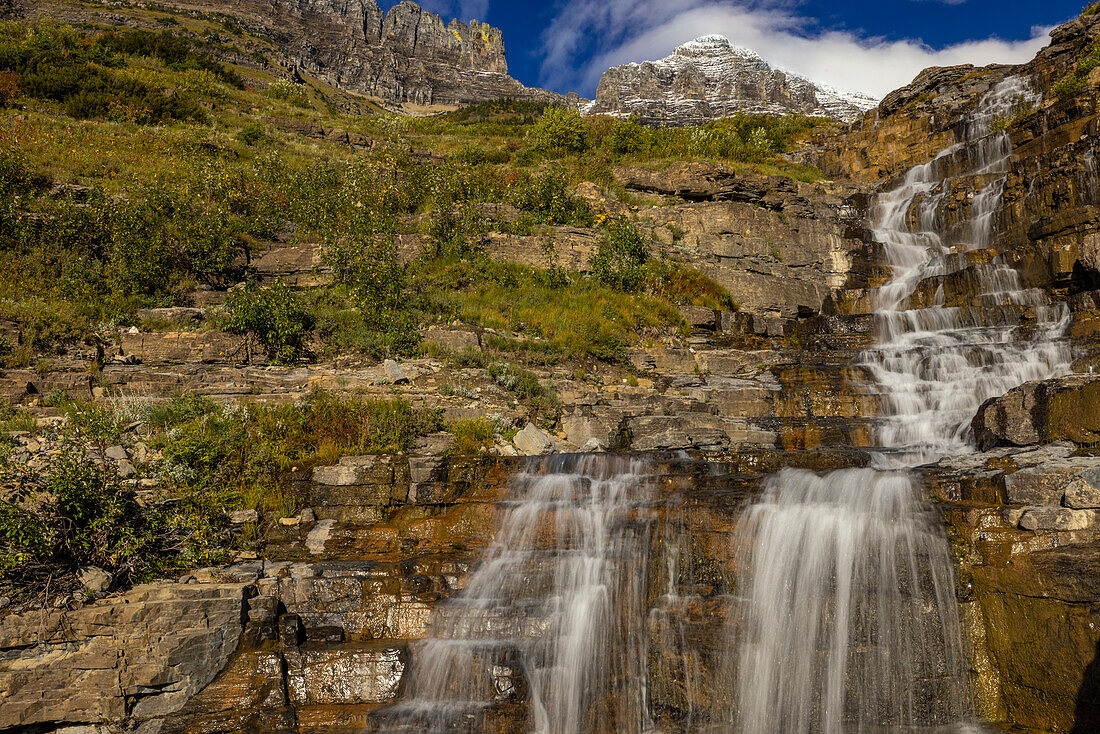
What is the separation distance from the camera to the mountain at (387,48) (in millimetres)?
81312

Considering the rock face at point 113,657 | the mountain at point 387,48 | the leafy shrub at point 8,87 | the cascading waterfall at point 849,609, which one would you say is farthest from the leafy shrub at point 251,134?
the mountain at point 387,48

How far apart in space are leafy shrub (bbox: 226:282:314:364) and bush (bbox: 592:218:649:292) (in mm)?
8286

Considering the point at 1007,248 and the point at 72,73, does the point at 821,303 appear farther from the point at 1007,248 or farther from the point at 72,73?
the point at 72,73

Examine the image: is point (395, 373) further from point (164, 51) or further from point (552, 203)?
point (164, 51)

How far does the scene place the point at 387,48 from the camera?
95.3 m

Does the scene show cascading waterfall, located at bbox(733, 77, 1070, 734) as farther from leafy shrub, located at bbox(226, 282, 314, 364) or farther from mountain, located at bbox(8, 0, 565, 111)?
mountain, located at bbox(8, 0, 565, 111)

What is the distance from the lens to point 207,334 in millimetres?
10867

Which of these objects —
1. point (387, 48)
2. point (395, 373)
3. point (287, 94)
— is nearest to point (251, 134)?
point (287, 94)

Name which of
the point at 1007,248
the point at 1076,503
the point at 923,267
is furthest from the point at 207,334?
the point at 1007,248

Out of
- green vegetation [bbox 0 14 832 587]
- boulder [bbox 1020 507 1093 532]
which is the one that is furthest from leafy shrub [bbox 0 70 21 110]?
boulder [bbox 1020 507 1093 532]

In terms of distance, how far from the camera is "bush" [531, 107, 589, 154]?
2560cm

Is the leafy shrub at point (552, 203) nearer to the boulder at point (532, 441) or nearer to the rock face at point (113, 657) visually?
the boulder at point (532, 441)

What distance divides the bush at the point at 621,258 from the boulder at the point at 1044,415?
9.31 metres

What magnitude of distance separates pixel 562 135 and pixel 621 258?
36.4ft
